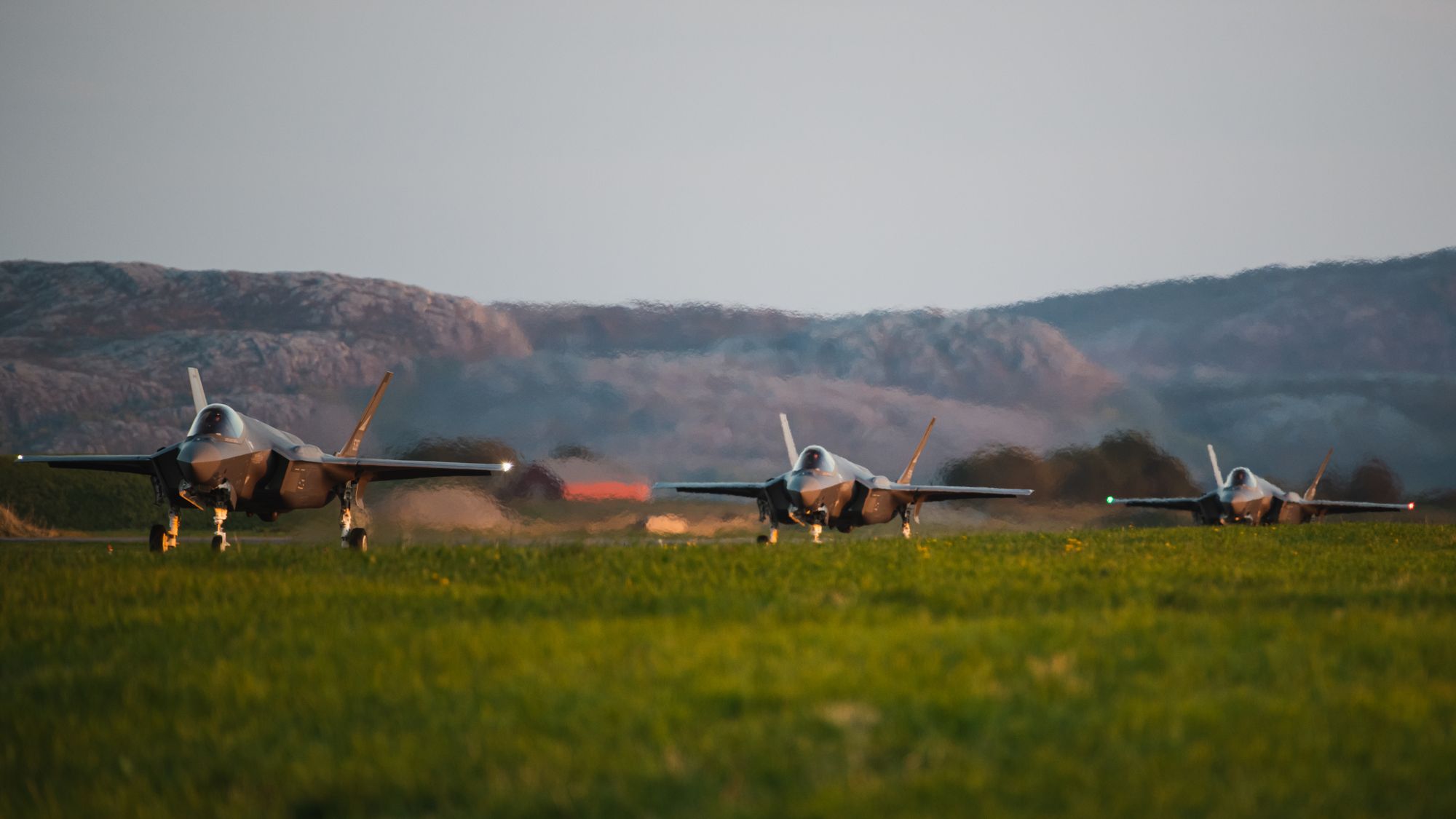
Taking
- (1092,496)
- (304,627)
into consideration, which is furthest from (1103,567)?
(1092,496)

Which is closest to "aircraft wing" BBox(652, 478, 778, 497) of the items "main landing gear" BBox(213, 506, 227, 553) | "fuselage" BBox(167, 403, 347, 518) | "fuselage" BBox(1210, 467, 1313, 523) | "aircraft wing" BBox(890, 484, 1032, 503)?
"aircraft wing" BBox(890, 484, 1032, 503)

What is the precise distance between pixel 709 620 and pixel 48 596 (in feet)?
29.3

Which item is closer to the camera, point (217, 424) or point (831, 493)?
point (217, 424)

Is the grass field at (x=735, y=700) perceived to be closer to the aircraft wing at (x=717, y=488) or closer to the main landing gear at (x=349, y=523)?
the main landing gear at (x=349, y=523)

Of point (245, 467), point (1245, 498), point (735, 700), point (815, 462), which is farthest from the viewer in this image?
point (1245, 498)

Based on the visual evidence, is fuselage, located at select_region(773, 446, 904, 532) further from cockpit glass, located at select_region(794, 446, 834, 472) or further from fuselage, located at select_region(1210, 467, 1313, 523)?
fuselage, located at select_region(1210, 467, 1313, 523)

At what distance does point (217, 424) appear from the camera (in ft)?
88.5

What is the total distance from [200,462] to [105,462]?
25.8ft

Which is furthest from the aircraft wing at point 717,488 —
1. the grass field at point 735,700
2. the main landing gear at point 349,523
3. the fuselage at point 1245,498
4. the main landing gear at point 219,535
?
the grass field at point 735,700

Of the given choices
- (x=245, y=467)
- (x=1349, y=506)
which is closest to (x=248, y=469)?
(x=245, y=467)

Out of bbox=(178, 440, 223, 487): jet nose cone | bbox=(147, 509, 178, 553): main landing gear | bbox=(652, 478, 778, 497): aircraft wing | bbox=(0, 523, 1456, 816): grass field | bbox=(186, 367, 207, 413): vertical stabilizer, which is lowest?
bbox=(147, 509, 178, 553): main landing gear

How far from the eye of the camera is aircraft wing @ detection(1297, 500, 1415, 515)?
211 ft

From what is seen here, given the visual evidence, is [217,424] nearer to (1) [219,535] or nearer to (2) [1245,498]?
(1) [219,535]

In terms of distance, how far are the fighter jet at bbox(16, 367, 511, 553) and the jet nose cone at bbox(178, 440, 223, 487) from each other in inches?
0.7
